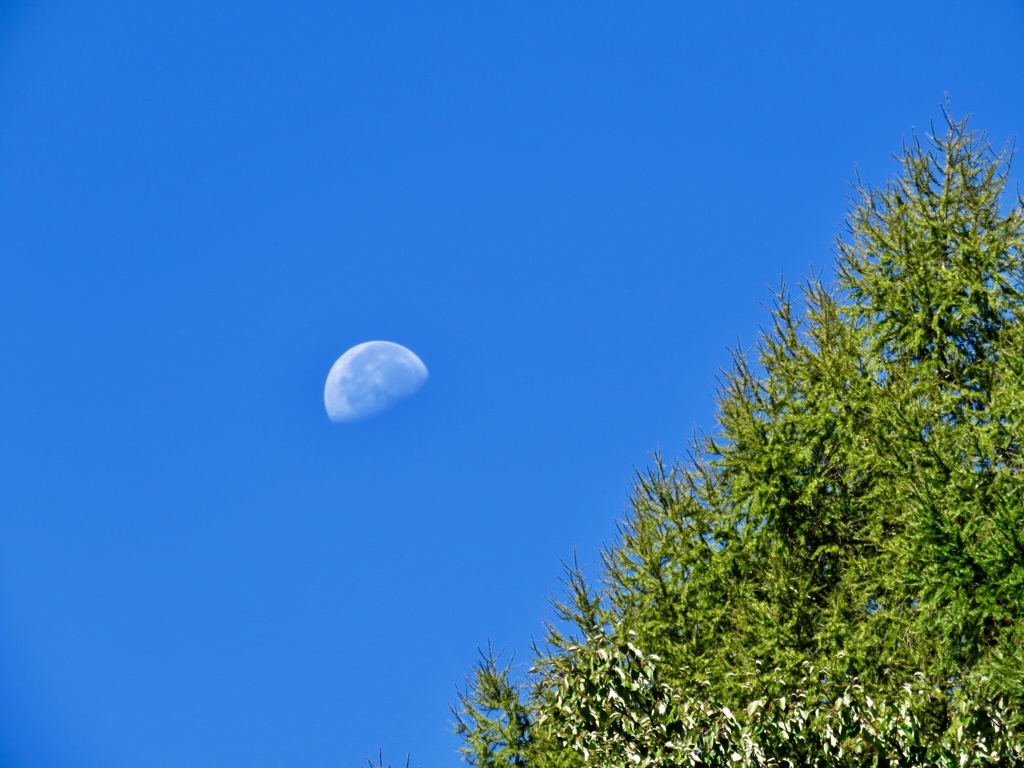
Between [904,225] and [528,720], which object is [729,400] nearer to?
[904,225]

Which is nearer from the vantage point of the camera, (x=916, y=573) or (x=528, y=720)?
(x=916, y=573)

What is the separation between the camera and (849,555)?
44.4 feet

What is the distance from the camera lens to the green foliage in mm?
7441

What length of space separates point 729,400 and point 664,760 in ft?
29.7

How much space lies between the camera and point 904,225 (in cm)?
1514

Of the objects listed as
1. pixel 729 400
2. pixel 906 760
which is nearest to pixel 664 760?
pixel 906 760

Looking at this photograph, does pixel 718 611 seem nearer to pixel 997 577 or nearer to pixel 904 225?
pixel 997 577

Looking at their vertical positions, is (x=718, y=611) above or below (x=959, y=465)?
above

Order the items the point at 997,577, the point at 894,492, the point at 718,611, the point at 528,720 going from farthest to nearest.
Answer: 1. the point at 528,720
2. the point at 718,611
3. the point at 894,492
4. the point at 997,577

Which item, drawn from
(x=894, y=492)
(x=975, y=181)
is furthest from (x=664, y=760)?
(x=975, y=181)

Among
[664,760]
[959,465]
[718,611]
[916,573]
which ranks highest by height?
[718,611]

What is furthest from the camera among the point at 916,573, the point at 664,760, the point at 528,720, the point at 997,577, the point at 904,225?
the point at 528,720

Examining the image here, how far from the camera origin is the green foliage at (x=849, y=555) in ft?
24.4

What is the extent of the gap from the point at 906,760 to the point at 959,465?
3.86 meters
